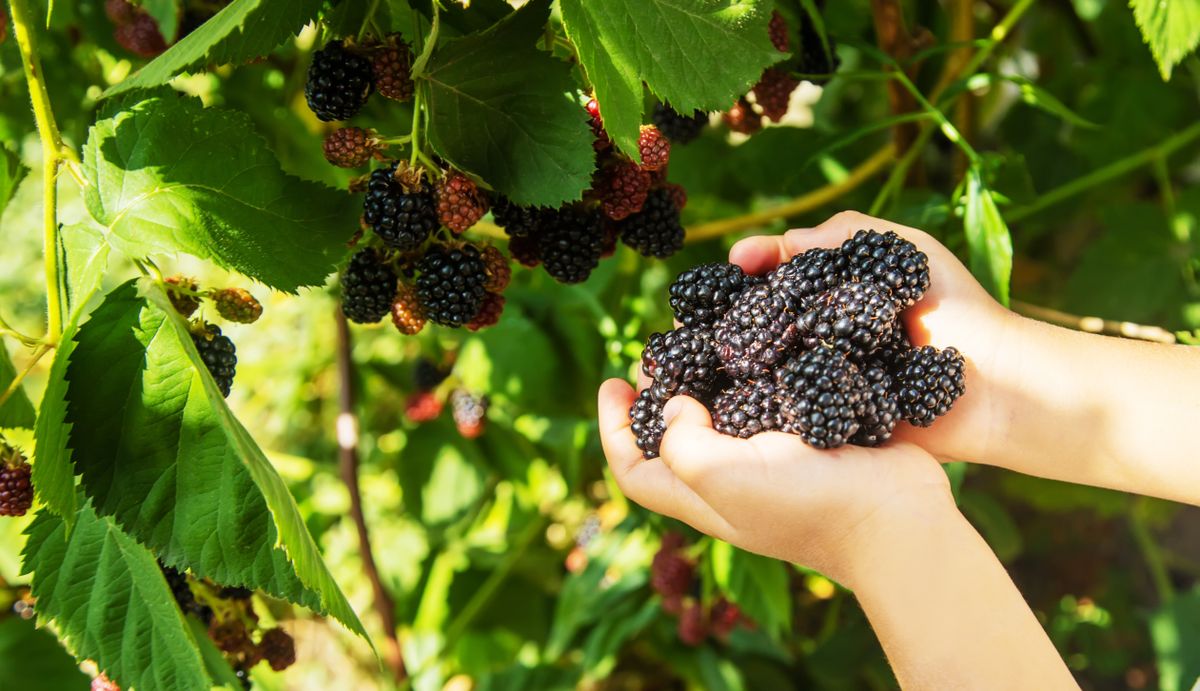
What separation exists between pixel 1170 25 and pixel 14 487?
134cm

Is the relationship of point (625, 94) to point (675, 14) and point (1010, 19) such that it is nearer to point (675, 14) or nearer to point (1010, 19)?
point (675, 14)

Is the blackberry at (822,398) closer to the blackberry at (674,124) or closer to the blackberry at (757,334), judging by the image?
the blackberry at (757,334)

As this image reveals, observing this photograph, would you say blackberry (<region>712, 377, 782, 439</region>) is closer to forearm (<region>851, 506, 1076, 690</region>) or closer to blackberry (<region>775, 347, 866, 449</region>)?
blackberry (<region>775, 347, 866, 449</region>)

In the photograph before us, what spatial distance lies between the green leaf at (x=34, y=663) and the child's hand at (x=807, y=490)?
0.69 metres

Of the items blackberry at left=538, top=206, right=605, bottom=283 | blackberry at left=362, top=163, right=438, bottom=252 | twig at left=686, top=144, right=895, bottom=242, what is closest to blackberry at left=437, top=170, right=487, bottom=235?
blackberry at left=362, top=163, right=438, bottom=252

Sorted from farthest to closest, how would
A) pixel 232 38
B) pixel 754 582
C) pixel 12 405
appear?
pixel 754 582, pixel 12 405, pixel 232 38

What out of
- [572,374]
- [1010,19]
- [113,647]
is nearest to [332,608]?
[113,647]

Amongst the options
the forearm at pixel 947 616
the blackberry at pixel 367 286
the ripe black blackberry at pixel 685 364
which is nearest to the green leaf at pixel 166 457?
the blackberry at pixel 367 286

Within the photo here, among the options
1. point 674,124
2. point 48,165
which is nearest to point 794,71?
point 674,124

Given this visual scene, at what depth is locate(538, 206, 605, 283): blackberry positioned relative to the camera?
40.9 inches

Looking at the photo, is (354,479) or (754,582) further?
(354,479)

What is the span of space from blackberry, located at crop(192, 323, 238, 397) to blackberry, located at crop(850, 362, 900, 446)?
66cm

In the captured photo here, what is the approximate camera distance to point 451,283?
3.26 feet

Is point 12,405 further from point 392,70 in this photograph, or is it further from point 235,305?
point 392,70
